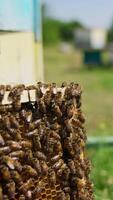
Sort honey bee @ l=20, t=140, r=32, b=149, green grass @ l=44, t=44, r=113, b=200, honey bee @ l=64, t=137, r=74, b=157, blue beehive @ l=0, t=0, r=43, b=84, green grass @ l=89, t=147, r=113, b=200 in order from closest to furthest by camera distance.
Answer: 1. honey bee @ l=20, t=140, r=32, b=149
2. honey bee @ l=64, t=137, r=74, b=157
3. blue beehive @ l=0, t=0, r=43, b=84
4. green grass @ l=89, t=147, r=113, b=200
5. green grass @ l=44, t=44, r=113, b=200

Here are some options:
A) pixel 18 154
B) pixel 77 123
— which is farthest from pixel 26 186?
pixel 77 123

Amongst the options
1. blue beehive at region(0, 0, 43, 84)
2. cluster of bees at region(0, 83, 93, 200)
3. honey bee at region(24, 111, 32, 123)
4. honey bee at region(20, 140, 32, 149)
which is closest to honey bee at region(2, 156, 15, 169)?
cluster of bees at region(0, 83, 93, 200)

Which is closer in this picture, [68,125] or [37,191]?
[37,191]

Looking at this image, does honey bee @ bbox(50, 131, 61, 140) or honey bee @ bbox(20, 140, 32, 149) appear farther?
honey bee @ bbox(50, 131, 61, 140)

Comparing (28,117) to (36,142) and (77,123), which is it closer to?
(36,142)

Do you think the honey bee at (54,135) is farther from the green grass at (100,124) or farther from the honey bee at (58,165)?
the green grass at (100,124)

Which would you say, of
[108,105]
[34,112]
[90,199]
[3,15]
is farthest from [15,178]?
A: [108,105]

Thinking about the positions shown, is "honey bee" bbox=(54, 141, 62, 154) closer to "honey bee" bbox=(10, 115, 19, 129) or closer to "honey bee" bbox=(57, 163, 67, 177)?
"honey bee" bbox=(57, 163, 67, 177)
